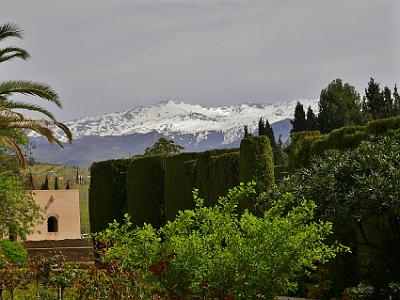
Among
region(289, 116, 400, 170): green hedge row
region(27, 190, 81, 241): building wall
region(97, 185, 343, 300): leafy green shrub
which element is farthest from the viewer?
region(27, 190, 81, 241): building wall

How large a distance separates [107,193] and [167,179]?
406 cm

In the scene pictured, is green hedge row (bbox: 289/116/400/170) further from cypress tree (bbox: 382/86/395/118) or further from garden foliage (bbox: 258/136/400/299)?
cypress tree (bbox: 382/86/395/118)

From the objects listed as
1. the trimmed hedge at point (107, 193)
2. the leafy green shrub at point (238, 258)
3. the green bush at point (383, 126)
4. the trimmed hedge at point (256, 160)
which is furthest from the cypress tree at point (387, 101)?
the leafy green shrub at point (238, 258)

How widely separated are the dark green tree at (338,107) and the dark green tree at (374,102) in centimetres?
257

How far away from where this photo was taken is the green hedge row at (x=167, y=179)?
18.4 m

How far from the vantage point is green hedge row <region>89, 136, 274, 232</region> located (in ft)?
60.2

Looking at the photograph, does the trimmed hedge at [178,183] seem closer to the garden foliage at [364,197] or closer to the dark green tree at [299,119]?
the garden foliage at [364,197]

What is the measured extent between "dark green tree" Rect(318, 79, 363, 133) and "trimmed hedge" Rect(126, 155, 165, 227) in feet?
132

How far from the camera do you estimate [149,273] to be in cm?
887

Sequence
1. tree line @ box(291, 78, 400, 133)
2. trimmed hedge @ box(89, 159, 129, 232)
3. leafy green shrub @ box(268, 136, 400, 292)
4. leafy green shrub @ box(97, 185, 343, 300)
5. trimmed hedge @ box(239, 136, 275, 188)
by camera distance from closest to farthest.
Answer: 1. leafy green shrub @ box(97, 185, 343, 300)
2. leafy green shrub @ box(268, 136, 400, 292)
3. trimmed hedge @ box(239, 136, 275, 188)
4. trimmed hedge @ box(89, 159, 129, 232)
5. tree line @ box(291, 78, 400, 133)

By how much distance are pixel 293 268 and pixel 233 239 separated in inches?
30.4

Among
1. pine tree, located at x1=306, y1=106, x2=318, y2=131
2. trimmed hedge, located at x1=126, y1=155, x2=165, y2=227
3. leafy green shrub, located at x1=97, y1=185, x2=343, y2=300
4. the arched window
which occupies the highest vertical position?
pine tree, located at x1=306, y1=106, x2=318, y2=131

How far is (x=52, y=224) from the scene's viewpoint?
44.6m

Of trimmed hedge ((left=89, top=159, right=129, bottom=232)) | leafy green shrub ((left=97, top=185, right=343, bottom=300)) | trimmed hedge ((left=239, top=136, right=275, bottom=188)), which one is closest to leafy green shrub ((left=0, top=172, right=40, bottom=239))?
trimmed hedge ((left=89, top=159, right=129, bottom=232))
